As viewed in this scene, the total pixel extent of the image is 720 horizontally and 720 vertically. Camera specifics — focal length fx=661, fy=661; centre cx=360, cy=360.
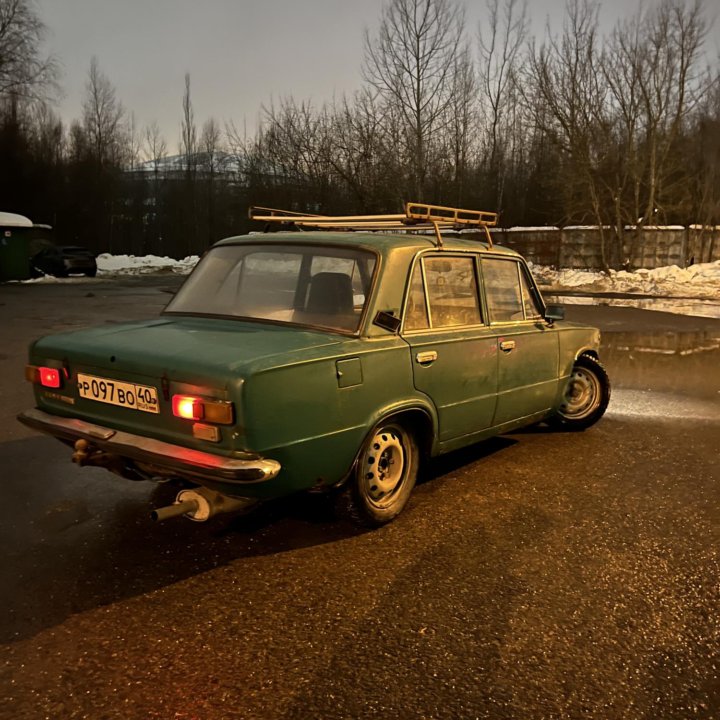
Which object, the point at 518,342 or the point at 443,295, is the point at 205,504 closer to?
the point at 443,295

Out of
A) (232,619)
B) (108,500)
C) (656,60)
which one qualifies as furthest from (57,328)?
(656,60)

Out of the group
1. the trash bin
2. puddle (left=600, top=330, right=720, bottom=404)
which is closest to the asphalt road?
puddle (left=600, top=330, right=720, bottom=404)

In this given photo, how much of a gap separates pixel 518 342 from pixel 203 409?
2.54 meters

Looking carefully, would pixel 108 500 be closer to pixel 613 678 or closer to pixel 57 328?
pixel 613 678

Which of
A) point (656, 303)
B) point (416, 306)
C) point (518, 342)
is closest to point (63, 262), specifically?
point (656, 303)

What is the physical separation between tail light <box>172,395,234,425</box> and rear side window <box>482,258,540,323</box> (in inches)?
90.1

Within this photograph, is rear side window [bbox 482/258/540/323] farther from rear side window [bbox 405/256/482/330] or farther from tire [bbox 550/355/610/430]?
tire [bbox 550/355/610/430]

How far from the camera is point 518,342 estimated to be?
4.67 meters

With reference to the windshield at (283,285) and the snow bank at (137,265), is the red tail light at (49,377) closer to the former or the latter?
the windshield at (283,285)

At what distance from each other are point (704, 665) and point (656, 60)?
31136 mm

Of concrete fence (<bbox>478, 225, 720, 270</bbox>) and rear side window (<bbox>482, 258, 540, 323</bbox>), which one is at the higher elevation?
concrete fence (<bbox>478, 225, 720, 270</bbox>)

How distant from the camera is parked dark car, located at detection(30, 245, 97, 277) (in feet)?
98.4

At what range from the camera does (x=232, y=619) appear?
275 cm

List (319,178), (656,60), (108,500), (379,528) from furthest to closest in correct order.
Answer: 1. (319,178)
2. (656,60)
3. (108,500)
4. (379,528)
